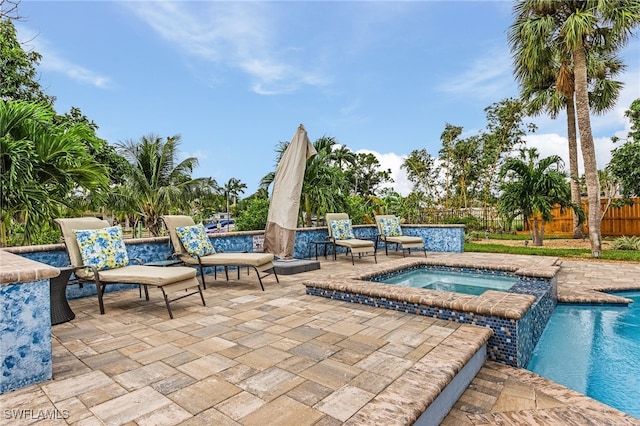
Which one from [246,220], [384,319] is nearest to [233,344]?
[384,319]

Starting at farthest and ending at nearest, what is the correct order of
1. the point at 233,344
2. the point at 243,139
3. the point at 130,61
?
1. the point at 243,139
2. the point at 130,61
3. the point at 233,344

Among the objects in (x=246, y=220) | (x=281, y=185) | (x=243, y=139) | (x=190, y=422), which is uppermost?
(x=243, y=139)

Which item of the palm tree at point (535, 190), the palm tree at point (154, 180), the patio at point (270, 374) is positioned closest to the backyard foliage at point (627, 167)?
the palm tree at point (535, 190)

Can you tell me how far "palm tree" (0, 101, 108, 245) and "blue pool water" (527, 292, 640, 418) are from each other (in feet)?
20.2

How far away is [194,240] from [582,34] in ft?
37.2

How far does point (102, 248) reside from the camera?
396 cm

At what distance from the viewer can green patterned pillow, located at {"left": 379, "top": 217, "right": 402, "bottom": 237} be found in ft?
29.0

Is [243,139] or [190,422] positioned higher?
[243,139]

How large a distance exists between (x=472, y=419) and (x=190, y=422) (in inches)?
63.8

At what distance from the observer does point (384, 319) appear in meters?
3.41

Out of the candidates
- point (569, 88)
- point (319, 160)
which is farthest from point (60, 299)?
point (569, 88)

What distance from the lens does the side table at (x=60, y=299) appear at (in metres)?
3.29

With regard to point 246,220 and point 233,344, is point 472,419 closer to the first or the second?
point 233,344

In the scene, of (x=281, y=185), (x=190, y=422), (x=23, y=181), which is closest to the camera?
(x=190, y=422)
